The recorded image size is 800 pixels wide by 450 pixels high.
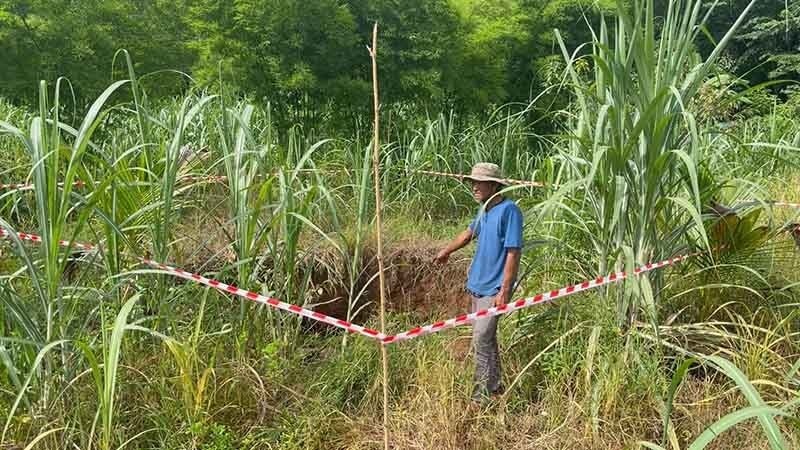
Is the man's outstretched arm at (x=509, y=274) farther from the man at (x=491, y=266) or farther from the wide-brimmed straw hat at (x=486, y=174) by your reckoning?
the wide-brimmed straw hat at (x=486, y=174)

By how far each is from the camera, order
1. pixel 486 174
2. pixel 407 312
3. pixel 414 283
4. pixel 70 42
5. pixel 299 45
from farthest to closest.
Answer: pixel 70 42
pixel 299 45
pixel 414 283
pixel 407 312
pixel 486 174

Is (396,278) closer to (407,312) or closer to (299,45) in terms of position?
(407,312)

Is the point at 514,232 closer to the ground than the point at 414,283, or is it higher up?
higher up

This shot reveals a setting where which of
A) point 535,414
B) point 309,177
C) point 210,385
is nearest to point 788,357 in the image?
point 535,414

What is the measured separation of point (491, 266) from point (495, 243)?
100mm

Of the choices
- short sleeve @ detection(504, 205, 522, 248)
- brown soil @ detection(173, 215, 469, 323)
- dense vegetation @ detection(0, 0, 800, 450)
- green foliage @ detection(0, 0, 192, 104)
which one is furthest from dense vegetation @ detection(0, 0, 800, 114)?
short sleeve @ detection(504, 205, 522, 248)

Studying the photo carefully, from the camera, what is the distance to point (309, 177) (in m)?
3.61

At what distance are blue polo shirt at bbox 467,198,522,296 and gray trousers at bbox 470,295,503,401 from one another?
0.62 feet

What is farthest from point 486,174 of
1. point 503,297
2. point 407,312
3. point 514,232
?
point 407,312

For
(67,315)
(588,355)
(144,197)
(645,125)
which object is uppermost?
(645,125)

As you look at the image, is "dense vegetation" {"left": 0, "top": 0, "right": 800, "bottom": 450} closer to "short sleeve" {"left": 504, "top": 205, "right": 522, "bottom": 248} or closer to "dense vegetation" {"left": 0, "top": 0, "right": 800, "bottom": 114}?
"short sleeve" {"left": 504, "top": 205, "right": 522, "bottom": 248}

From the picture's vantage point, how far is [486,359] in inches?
97.6

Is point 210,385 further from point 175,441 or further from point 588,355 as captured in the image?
point 588,355

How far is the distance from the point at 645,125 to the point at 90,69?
17.9 ft
